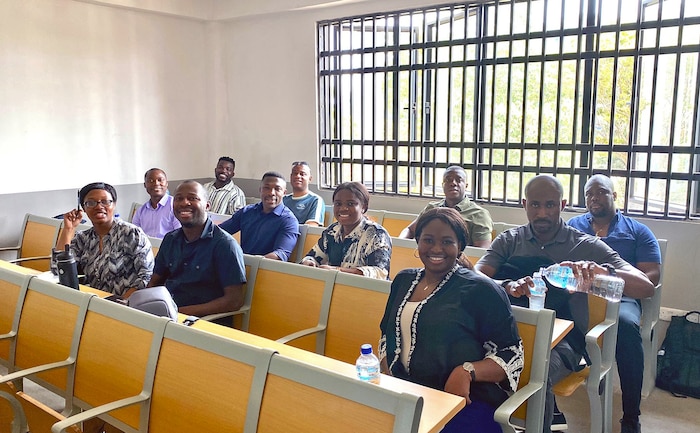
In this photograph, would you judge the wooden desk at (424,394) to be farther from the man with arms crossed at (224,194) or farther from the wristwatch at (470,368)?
the man with arms crossed at (224,194)

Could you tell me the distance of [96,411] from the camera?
1.75 m

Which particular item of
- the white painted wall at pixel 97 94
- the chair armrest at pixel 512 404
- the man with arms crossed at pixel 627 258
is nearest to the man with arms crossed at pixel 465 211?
the man with arms crossed at pixel 627 258

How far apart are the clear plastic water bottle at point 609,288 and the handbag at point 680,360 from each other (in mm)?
1152

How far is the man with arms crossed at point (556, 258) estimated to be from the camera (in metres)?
2.45

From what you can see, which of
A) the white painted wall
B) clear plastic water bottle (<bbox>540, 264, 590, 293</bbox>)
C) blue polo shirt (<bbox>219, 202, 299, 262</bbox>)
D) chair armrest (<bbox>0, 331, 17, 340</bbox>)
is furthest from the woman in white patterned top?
the white painted wall

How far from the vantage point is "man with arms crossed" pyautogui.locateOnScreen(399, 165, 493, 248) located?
12.6 ft

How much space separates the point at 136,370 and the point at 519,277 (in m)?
1.81

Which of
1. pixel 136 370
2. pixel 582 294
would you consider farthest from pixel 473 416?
pixel 136 370

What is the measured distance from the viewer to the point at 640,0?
377 cm

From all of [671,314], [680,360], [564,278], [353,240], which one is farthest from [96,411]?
[671,314]

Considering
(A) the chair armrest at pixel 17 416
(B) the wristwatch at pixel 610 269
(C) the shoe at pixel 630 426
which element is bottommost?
(C) the shoe at pixel 630 426

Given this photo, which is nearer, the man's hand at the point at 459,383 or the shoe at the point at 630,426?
the man's hand at the point at 459,383

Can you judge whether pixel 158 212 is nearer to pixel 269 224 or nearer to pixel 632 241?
pixel 269 224

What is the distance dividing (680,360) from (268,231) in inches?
108
